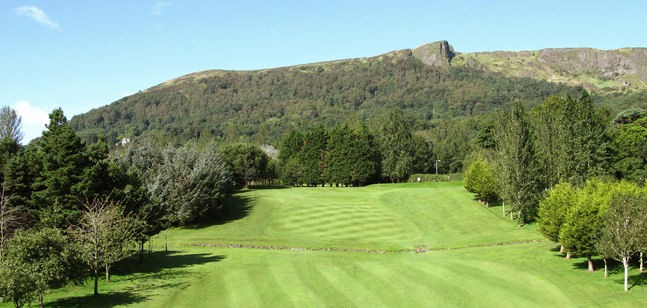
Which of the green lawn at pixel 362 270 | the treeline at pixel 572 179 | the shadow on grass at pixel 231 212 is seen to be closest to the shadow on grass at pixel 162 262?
the green lawn at pixel 362 270

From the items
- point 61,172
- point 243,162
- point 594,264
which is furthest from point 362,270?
point 243,162

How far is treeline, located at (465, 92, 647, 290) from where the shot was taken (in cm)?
3133

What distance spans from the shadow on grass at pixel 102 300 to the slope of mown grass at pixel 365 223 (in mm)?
22831

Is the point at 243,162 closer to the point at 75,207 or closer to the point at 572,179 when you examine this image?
the point at 75,207

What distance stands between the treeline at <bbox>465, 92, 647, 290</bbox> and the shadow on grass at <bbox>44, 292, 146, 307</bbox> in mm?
32152

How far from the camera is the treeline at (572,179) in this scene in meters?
31.3

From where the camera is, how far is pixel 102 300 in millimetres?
27797

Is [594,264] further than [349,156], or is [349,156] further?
[349,156]

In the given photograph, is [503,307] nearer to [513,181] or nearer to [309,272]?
[309,272]

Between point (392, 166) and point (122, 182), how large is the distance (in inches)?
2983

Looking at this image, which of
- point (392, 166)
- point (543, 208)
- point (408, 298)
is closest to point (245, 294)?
Answer: point (408, 298)

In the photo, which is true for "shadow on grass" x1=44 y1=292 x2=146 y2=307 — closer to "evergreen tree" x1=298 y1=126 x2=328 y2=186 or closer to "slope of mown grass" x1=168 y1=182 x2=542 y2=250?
"slope of mown grass" x1=168 y1=182 x2=542 y2=250

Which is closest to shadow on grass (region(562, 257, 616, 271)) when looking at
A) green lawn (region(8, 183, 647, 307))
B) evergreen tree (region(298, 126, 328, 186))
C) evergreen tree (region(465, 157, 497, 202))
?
green lawn (region(8, 183, 647, 307))

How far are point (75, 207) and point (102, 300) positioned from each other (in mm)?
12918
